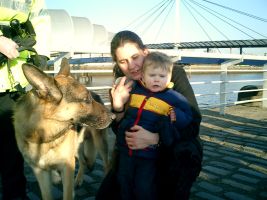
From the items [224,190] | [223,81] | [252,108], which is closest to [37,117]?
[224,190]

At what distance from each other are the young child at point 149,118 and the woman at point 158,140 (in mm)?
75

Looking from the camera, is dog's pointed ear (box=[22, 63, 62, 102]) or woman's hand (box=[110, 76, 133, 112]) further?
woman's hand (box=[110, 76, 133, 112])

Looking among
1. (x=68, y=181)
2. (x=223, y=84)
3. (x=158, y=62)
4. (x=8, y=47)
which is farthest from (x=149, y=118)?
(x=223, y=84)

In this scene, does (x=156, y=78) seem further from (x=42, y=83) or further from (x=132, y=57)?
(x=42, y=83)

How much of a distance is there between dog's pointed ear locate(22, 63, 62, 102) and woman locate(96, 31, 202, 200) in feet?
1.88

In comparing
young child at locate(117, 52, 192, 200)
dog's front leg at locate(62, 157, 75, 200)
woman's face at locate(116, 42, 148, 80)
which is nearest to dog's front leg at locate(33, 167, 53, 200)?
dog's front leg at locate(62, 157, 75, 200)

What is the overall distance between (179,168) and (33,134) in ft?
4.94

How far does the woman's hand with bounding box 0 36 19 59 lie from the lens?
2.41 meters

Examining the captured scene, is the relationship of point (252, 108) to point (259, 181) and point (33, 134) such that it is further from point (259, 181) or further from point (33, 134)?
point (33, 134)

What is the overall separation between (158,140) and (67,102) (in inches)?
43.0

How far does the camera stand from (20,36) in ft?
A: 8.71

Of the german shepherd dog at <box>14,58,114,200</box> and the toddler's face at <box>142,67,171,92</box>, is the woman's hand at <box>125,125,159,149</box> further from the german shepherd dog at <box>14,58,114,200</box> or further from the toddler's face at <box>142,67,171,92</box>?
the german shepherd dog at <box>14,58,114,200</box>

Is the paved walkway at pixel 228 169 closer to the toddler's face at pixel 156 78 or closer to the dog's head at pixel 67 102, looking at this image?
the dog's head at pixel 67 102

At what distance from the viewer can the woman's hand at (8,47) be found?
95.0 inches
